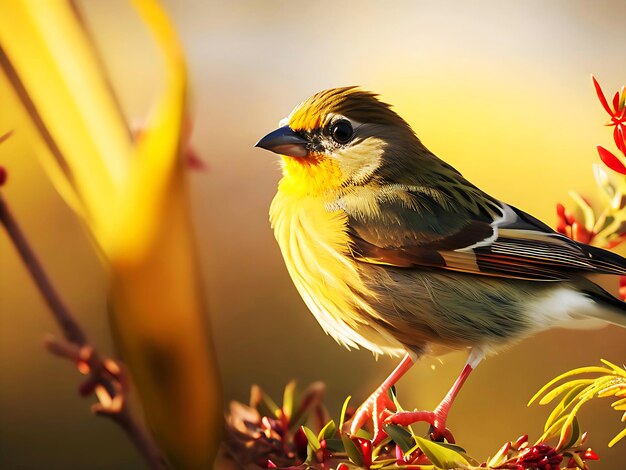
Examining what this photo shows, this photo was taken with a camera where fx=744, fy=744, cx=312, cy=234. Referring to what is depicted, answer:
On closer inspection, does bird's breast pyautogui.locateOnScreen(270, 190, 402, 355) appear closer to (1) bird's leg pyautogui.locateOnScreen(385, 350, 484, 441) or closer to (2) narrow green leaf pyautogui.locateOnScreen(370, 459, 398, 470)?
(1) bird's leg pyautogui.locateOnScreen(385, 350, 484, 441)

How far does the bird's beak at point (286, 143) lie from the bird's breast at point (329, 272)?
6 centimetres

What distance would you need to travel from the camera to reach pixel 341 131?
0.88 m

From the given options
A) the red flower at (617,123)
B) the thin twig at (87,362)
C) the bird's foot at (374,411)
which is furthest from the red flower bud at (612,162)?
the thin twig at (87,362)

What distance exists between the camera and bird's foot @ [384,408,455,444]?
79 cm

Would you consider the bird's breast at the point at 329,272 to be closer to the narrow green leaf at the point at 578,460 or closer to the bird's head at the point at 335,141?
the bird's head at the point at 335,141

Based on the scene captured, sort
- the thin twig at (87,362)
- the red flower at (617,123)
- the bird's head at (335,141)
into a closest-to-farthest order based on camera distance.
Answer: the thin twig at (87,362) → the red flower at (617,123) → the bird's head at (335,141)

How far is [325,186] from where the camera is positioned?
886mm

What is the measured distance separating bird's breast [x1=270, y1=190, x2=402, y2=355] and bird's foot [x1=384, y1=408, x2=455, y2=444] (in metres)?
0.09

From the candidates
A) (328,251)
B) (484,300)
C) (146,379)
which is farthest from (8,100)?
(484,300)

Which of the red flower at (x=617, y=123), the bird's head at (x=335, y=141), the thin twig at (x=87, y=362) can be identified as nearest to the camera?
the thin twig at (x=87, y=362)

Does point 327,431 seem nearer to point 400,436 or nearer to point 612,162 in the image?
point 400,436

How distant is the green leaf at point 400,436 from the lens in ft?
2.28

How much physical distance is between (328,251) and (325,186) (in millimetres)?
82

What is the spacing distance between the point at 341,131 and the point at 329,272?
17cm
